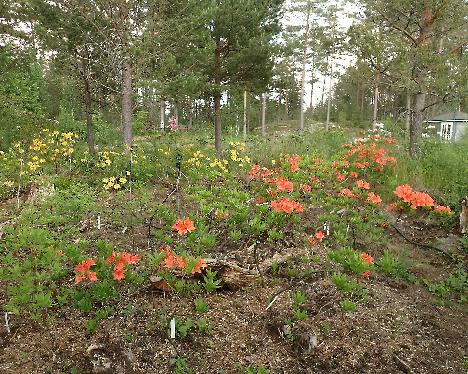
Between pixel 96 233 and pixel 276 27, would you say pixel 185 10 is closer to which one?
pixel 276 27

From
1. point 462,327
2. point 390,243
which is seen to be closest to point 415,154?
point 390,243

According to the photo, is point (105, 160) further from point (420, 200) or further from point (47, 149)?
point (420, 200)

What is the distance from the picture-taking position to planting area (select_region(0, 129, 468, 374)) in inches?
→ 130

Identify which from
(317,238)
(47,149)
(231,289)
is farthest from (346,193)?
(47,149)

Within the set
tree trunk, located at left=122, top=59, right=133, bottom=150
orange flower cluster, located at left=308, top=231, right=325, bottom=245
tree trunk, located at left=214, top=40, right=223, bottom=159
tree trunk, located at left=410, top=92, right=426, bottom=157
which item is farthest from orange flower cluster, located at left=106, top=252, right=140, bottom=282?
tree trunk, located at left=410, top=92, right=426, bottom=157

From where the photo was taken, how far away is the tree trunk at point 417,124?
945cm

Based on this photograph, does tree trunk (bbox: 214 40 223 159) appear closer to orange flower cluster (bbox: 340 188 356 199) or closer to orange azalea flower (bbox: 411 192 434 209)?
orange flower cluster (bbox: 340 188 356 199)

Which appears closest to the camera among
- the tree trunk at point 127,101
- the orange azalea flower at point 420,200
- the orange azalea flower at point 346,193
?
the orange azalea flower at point 420,200

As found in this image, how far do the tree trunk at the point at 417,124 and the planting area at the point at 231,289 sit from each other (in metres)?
3.56

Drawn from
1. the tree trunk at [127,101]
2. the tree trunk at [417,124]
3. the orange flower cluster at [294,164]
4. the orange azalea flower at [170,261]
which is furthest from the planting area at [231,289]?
the tree trunk at [417,124]

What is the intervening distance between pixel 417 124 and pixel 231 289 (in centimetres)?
762

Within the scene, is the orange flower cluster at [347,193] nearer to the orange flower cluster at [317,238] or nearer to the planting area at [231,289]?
the planting area at [231,289]

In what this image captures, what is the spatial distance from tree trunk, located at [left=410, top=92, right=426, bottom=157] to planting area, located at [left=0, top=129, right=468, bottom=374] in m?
3.56

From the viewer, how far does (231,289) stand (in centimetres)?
421
